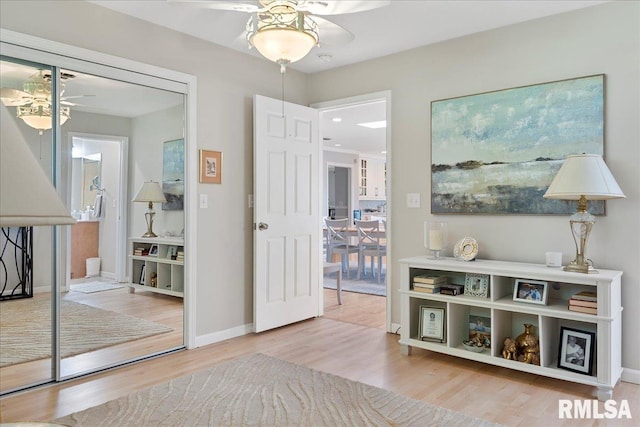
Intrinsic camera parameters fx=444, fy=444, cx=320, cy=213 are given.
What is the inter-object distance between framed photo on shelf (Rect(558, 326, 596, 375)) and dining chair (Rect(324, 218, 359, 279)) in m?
4.21

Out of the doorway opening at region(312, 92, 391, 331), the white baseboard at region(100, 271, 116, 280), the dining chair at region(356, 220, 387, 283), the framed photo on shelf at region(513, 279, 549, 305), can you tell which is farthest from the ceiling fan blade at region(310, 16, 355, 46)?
the dining chair at region(356, 220, 387, 283)

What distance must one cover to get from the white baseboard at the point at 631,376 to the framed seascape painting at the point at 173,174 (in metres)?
3.29

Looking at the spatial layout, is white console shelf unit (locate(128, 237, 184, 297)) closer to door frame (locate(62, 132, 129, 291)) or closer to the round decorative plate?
door frame (locate(62, 132, 129, 291))

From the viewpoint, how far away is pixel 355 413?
2.34 meters

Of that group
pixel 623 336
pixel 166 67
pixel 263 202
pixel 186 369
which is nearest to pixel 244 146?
pixel 263 202

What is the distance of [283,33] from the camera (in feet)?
6.72

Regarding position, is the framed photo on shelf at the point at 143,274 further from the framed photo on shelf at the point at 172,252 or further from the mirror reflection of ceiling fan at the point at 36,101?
the mirror reflection of ceiling fan at the point at 36,101

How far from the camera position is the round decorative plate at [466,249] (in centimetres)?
330

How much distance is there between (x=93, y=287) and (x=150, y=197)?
2.46 ft

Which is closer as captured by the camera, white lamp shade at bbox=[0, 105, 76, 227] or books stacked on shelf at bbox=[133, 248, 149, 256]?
white lamp shade at bbox=[0, 105, 76, 227]

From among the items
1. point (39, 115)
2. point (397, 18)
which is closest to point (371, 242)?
point (397, 18)

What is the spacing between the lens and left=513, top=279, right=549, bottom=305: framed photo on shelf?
286 centimetres

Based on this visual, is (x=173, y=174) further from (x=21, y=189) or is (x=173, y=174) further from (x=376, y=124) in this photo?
(x=376, y=124)

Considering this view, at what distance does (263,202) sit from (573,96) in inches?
98.6
